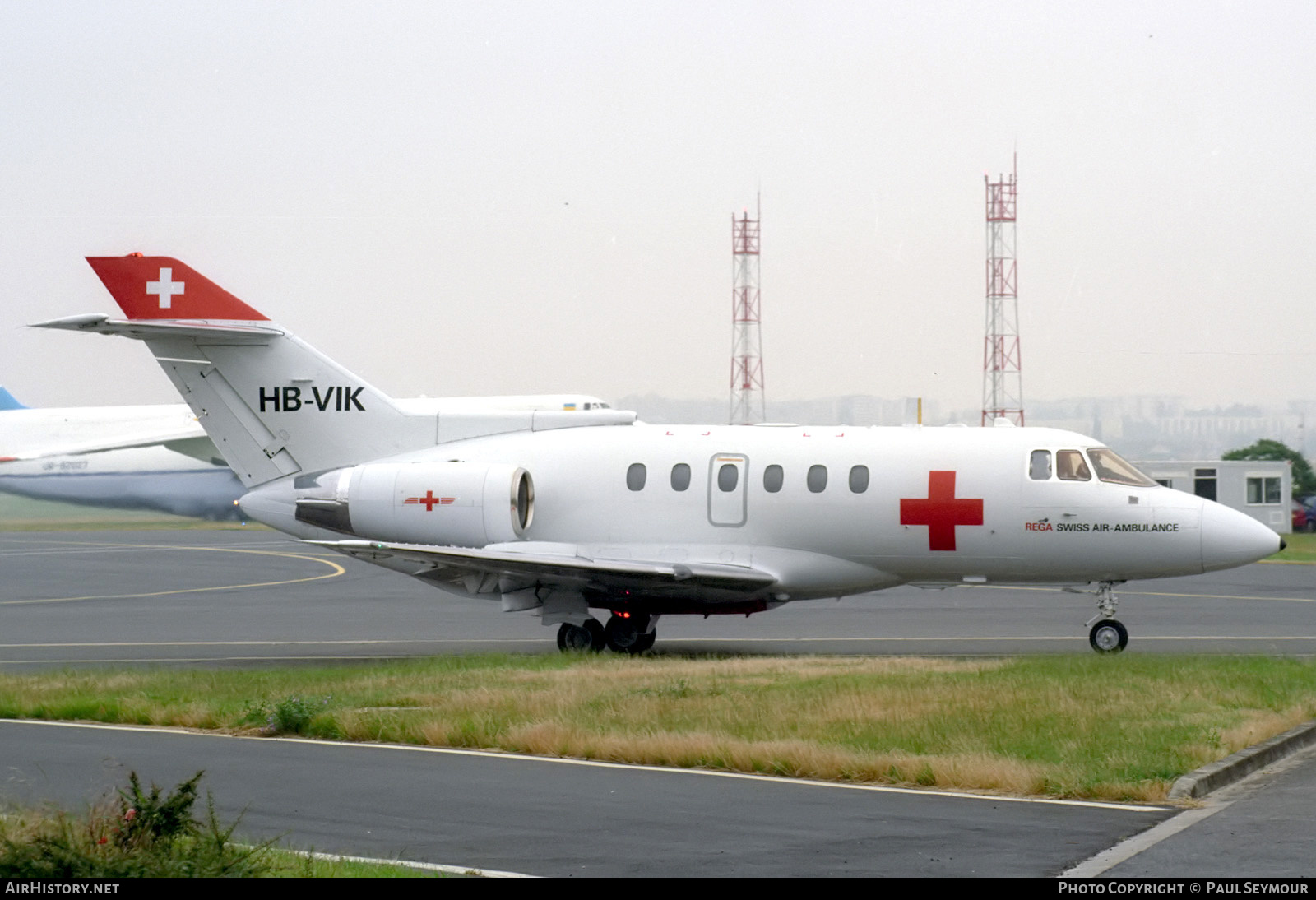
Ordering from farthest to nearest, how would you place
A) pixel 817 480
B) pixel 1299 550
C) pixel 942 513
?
pixel 1299 550, pixel 817 480, pixel 942 513

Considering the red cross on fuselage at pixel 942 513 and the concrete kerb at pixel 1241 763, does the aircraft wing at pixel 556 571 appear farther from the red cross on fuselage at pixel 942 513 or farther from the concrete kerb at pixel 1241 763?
the concrete kerb at pixel 1241 763

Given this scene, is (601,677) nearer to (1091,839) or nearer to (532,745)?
(532,745)

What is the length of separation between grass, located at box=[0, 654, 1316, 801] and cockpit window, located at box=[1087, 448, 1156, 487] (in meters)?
3.32

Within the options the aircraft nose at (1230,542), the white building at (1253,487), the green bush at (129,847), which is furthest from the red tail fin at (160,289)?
the white building at (1253,487)

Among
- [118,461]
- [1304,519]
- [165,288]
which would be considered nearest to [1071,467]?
[165,288]

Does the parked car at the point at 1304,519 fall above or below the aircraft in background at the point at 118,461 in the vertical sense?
below

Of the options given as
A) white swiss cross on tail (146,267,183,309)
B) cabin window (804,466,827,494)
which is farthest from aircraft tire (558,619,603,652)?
white swiss cross on tail (146,267,183,309)

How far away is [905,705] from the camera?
46.2ft

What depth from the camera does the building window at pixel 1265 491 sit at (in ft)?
190

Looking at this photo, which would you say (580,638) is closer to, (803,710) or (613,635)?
(613,635)

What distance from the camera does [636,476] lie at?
71.9 feet

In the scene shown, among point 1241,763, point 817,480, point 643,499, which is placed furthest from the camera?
point 643,499

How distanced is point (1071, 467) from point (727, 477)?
15.1 feet

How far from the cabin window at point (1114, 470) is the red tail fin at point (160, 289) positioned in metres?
12.6
